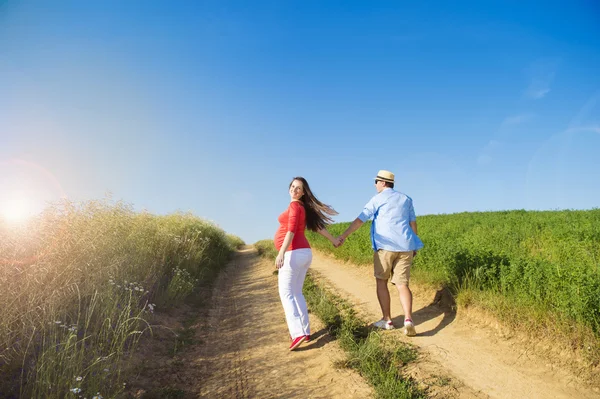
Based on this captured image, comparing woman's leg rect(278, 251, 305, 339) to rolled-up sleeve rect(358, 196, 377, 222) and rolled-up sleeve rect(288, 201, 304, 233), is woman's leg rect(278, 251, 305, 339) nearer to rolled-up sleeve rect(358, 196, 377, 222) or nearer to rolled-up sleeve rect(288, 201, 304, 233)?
rolled-up sleeve rect(288, 201, 304, 233)

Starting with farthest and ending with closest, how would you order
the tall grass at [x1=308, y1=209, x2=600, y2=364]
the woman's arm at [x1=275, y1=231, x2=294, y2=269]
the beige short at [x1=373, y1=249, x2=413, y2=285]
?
the beige short at [x1=373, y1=249, x2=413, y2=285], the woman's arm at [x1=275, y1=231, x2=294, y2=269], the tall grass at [x1=308, y1=209, x2=600, y2=364]

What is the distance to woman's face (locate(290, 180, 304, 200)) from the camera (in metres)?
5.51

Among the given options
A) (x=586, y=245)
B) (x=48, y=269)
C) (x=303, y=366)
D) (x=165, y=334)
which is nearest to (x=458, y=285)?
(x=303, y=366)

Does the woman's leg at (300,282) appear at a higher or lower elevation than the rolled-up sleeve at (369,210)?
lower

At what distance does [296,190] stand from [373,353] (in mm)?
2583

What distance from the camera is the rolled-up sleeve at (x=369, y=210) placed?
6.19 m

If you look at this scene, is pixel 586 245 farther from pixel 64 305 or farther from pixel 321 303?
pixel 64 305

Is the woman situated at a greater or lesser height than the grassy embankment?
greater

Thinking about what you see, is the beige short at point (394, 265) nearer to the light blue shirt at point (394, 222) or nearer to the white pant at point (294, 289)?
the light blue shirt at point (394, 222)

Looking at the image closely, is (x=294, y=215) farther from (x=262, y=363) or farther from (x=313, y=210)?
(x=262, y=363)

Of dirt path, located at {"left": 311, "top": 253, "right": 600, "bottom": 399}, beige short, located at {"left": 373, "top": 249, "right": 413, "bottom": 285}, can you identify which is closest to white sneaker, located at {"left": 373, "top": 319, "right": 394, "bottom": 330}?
dirt path, located at {"left": 311, "top": 253, "right": 600, "bottom": 399}

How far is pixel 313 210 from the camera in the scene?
18.9ft

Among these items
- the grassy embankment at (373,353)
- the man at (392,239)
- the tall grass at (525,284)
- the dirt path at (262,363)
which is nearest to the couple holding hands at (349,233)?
the man at (392,239)

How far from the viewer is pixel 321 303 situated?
719cm
